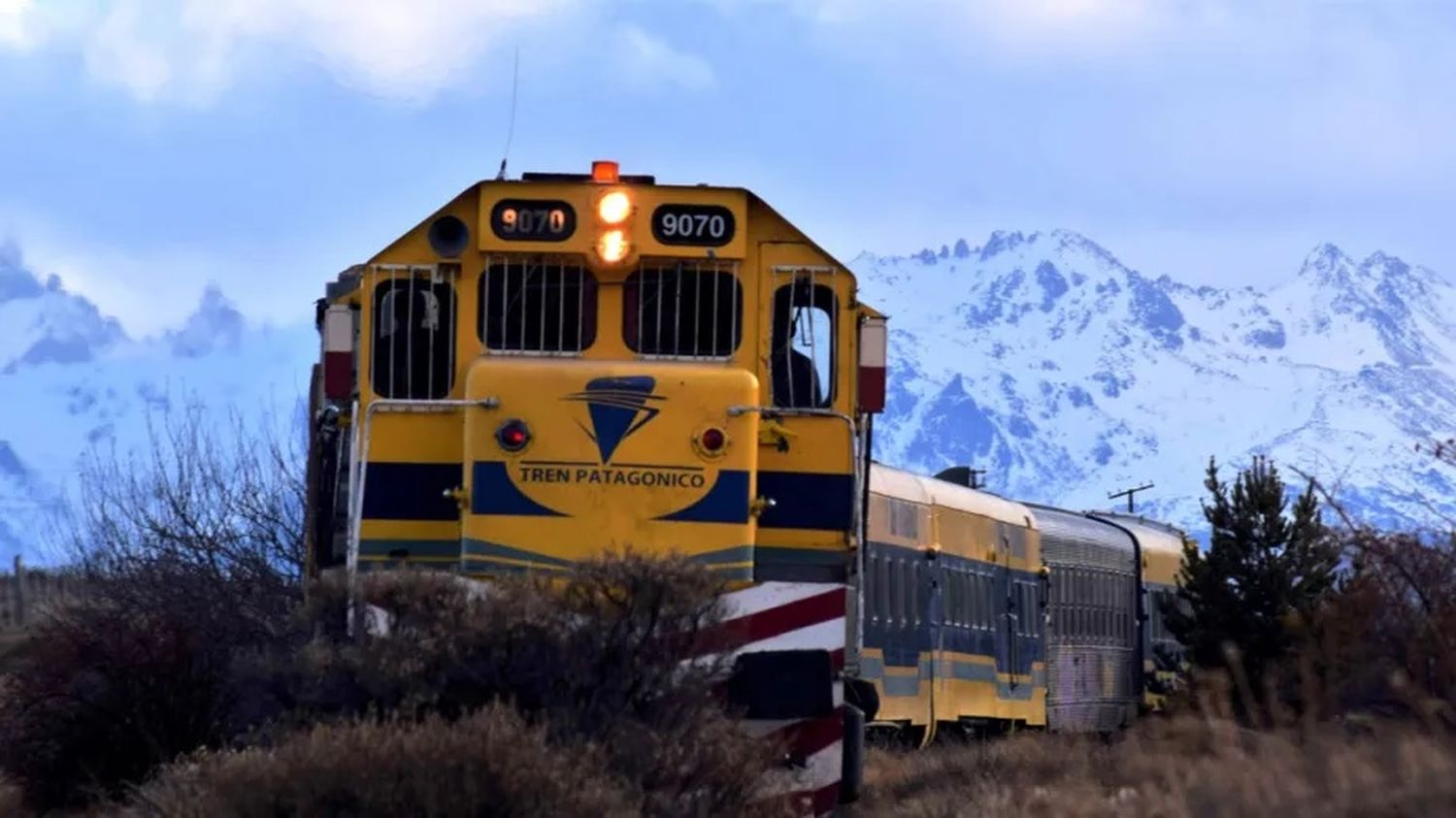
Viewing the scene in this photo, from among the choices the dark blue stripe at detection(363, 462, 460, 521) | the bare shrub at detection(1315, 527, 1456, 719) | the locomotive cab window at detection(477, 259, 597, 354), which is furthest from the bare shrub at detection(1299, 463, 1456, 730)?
the dark blue stripe at detection(363, 462, 460, 521)

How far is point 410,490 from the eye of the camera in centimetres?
1216

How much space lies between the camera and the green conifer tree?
107ft

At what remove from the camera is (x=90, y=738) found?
569 inches

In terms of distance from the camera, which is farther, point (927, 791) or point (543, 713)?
point (927, 791)

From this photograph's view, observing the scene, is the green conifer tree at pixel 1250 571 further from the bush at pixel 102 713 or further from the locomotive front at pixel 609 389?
the locomotive front at pixel 609 389

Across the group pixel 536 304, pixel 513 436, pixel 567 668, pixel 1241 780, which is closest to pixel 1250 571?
pixel 536 304

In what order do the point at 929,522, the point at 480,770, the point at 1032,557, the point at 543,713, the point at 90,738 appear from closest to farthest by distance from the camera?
the point at 480,770 → the point at 543,713 → the point at 90,738 → the point at 929,522 → the point at 1032,557

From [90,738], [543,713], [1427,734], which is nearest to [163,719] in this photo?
[90,738]

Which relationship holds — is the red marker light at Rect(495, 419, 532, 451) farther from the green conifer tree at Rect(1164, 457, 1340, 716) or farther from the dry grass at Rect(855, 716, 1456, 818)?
the green conifer tree at Rect(1164, 457, 1340, 716)

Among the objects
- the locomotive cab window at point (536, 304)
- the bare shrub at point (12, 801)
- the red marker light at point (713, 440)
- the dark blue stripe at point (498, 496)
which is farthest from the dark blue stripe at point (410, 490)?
the bare shrub at point (12, 801)

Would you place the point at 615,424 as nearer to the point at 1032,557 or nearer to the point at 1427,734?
the point at 1427,734

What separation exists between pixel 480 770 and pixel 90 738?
618 centimetres

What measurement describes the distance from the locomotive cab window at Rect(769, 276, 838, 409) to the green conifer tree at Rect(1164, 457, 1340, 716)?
20.3 m

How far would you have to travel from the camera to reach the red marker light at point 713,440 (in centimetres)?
1185
